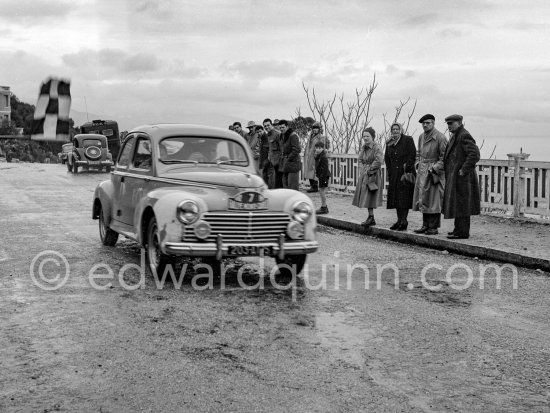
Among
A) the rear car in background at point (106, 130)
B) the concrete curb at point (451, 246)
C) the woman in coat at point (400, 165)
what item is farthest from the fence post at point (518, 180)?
the rear car in background at point (106, 130)

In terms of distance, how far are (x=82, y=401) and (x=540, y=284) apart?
6.05 metres

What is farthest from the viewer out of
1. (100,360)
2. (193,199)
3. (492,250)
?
(492,250)

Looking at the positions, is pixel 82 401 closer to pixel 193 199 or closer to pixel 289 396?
pixel 289 396

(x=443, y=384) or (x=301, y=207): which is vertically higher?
(x=301, y=207)

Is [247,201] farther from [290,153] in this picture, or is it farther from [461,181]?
[290,153]

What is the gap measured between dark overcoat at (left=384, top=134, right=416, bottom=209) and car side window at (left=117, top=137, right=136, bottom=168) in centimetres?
455

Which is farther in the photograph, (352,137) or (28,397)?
(352,137)

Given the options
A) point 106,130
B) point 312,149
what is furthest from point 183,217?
point 106,130

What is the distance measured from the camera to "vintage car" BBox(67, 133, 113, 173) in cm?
3760

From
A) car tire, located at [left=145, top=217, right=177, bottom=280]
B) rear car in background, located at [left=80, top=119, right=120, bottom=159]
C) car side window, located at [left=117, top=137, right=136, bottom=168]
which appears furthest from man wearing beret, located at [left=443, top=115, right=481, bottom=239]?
rear car in background, located at [left=80, top=119, right=120, bottom=159]

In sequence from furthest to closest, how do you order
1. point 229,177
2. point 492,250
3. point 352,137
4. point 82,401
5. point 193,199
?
point 352,137 → point 492,250 → point 229,177 → point 193,199 → point 82,401

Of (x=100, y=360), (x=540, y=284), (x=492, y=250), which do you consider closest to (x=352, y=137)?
(x=492, y=250)

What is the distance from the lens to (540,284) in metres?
8.88

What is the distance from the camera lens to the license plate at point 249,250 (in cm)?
824
